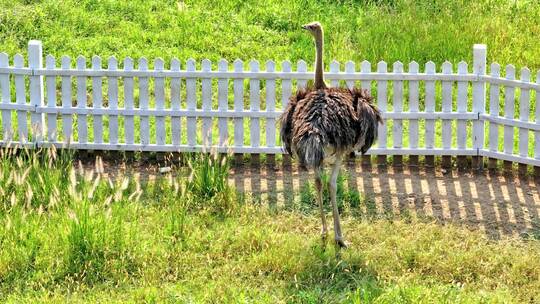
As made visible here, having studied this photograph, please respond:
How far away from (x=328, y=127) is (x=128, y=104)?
127 inches

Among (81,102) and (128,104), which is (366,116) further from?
(81,102)

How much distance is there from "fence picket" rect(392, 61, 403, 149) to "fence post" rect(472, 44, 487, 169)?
0.78m

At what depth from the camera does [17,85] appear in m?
12.3

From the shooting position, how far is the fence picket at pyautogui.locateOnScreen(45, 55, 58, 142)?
12.3 m

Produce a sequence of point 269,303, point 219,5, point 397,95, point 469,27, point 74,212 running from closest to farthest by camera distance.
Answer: point 269,303 → point 74,212 → point 397,95 → point 469,27 → point 219,5

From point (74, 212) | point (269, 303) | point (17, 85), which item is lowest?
point (269, 303)

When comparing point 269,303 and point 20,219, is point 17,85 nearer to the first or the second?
point 20,219

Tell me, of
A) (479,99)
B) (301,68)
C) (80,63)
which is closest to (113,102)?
(80,63)

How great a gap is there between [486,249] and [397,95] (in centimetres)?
267

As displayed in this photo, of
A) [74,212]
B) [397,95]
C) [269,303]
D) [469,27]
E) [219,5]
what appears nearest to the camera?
[269,303]

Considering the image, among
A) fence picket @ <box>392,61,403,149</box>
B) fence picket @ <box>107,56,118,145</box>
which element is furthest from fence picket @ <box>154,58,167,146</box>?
fence picket @ <box>392,61,403,149</box>

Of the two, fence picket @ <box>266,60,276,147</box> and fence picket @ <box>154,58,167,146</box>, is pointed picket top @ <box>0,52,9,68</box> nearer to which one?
fence picket @ <box>154,58,167,146</box>

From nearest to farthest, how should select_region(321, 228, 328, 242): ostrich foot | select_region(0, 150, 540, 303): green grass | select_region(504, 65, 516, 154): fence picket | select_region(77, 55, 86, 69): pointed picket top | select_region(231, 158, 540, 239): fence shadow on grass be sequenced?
1. select_region(0, 150, 540, 303): green grass
2. select_region(321, 228, 328, 242): ostrich foot
3. select_region(231, 158, 540, 239): fence shadow on grass
4. select_region(504, 65, 516, 154): fence picket
5. select_region(77, 55, 86, 69): pointed picket top

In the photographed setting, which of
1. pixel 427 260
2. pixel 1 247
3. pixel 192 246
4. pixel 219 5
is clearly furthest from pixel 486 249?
pixel 219 5
